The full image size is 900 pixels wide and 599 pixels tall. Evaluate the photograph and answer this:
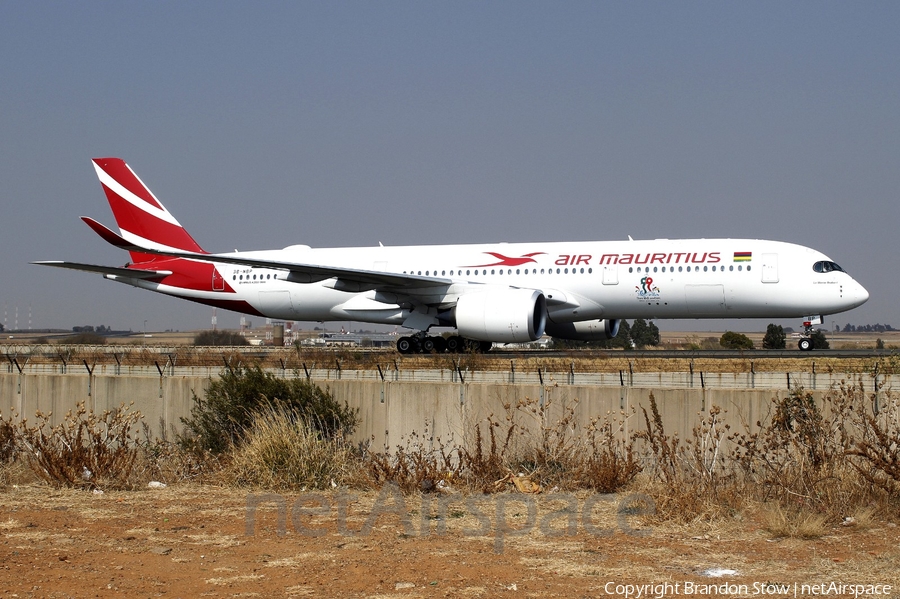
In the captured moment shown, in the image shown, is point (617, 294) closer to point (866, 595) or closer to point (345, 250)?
point (345, 250)

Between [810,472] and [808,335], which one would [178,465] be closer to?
[810,472]

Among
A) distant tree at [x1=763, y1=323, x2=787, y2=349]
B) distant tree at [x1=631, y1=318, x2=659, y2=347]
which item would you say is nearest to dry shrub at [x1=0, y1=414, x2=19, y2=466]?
distant tree at [x1=763, y1=323, x2=787, y2=349]

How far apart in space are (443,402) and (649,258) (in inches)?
493

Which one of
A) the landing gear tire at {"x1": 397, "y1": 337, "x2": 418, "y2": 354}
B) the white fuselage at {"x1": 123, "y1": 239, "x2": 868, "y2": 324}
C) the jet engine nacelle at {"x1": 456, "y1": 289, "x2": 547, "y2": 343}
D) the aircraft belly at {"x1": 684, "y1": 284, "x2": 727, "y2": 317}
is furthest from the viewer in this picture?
the landing gear tire at {"x1": 397, "y1": 337, "x2": 418, "y2": 354}

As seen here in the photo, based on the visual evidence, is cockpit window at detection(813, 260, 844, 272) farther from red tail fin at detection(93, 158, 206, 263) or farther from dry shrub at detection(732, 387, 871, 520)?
red tail fin at detection(93, 158, 206, 263)

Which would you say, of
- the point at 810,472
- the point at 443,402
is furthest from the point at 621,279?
the point at 810,472

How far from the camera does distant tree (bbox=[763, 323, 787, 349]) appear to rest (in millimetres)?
33594

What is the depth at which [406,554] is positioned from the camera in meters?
7.52

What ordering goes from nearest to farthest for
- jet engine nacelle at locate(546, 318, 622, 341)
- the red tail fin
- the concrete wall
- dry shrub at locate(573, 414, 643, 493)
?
dry shrub at locate(573, 414, 643, 493) → the concrete wall → jet engine nacelle at locate(546, 318, 622, 341) → the red tail fin

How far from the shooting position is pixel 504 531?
27.7ft

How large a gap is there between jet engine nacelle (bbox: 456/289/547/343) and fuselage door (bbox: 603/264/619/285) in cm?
210

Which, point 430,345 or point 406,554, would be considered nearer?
point 406,554

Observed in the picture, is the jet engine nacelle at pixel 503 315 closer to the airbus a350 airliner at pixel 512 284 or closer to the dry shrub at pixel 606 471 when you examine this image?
the airbus a350 airliner at pixel 512 284

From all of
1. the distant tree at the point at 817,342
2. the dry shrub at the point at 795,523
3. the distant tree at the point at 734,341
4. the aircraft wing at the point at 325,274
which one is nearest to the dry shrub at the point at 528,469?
the dry shrub at the point at 795,523
